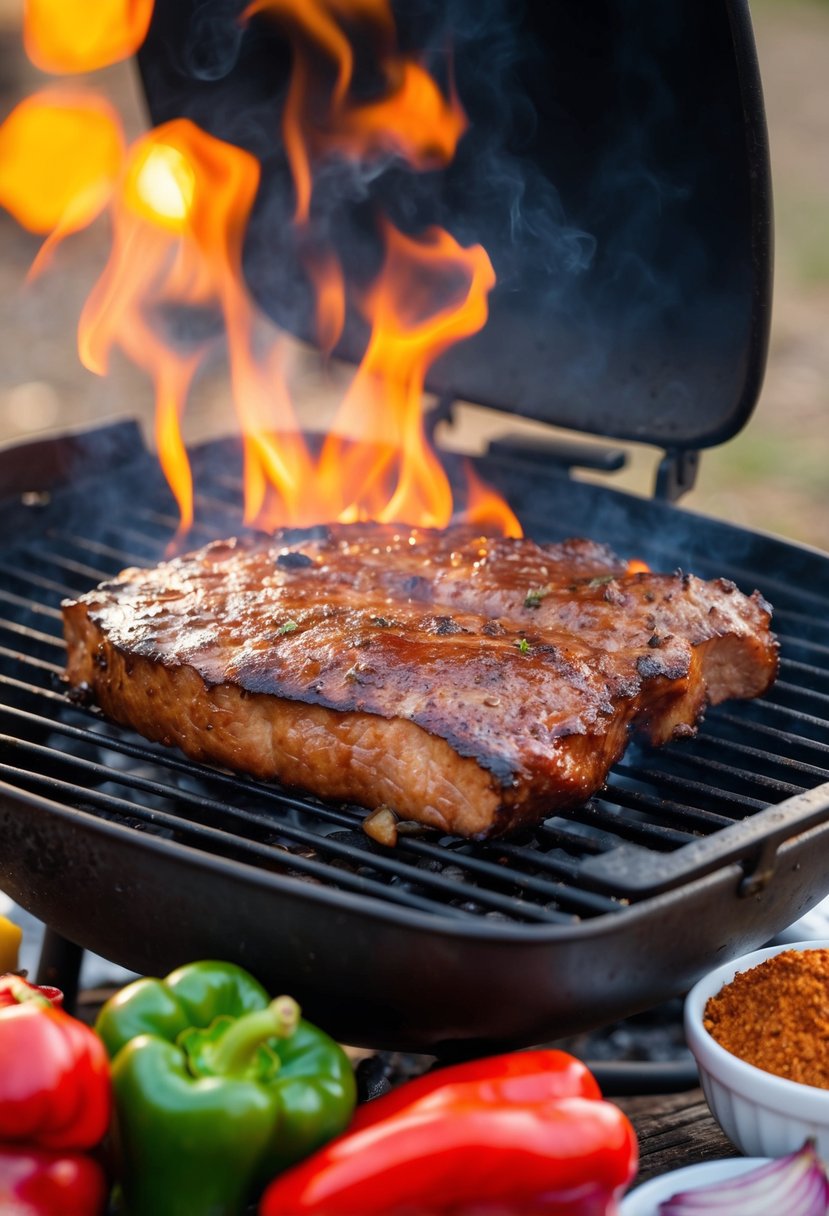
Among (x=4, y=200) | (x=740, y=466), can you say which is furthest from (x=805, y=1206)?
(x=740, y=466)

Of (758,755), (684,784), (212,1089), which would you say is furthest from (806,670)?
(212,1089)

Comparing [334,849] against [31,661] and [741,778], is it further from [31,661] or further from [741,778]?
[31,661]

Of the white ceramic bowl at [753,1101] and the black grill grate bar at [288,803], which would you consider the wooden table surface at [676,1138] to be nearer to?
the white ceramic bowl at [753,1101]

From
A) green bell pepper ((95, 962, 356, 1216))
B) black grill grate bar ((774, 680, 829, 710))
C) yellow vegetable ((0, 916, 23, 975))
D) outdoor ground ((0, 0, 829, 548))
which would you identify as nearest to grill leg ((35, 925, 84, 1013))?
yellow vegetable ((0, 916, 23, 975))

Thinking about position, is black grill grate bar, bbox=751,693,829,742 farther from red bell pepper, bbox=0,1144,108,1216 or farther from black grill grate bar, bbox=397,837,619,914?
red bell pepper, bbox=0,1144,108,1216

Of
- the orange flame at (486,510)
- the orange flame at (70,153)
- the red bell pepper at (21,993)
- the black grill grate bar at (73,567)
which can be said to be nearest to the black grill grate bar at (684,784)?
the red bell pepper at (21,993)

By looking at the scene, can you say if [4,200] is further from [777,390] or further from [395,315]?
[777,390]

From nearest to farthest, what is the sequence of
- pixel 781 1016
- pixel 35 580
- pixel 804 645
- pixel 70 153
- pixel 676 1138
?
pixel 781 1016
pixel 676 1138
pixel 804 645
pixel 35 580
pixel 70 153
